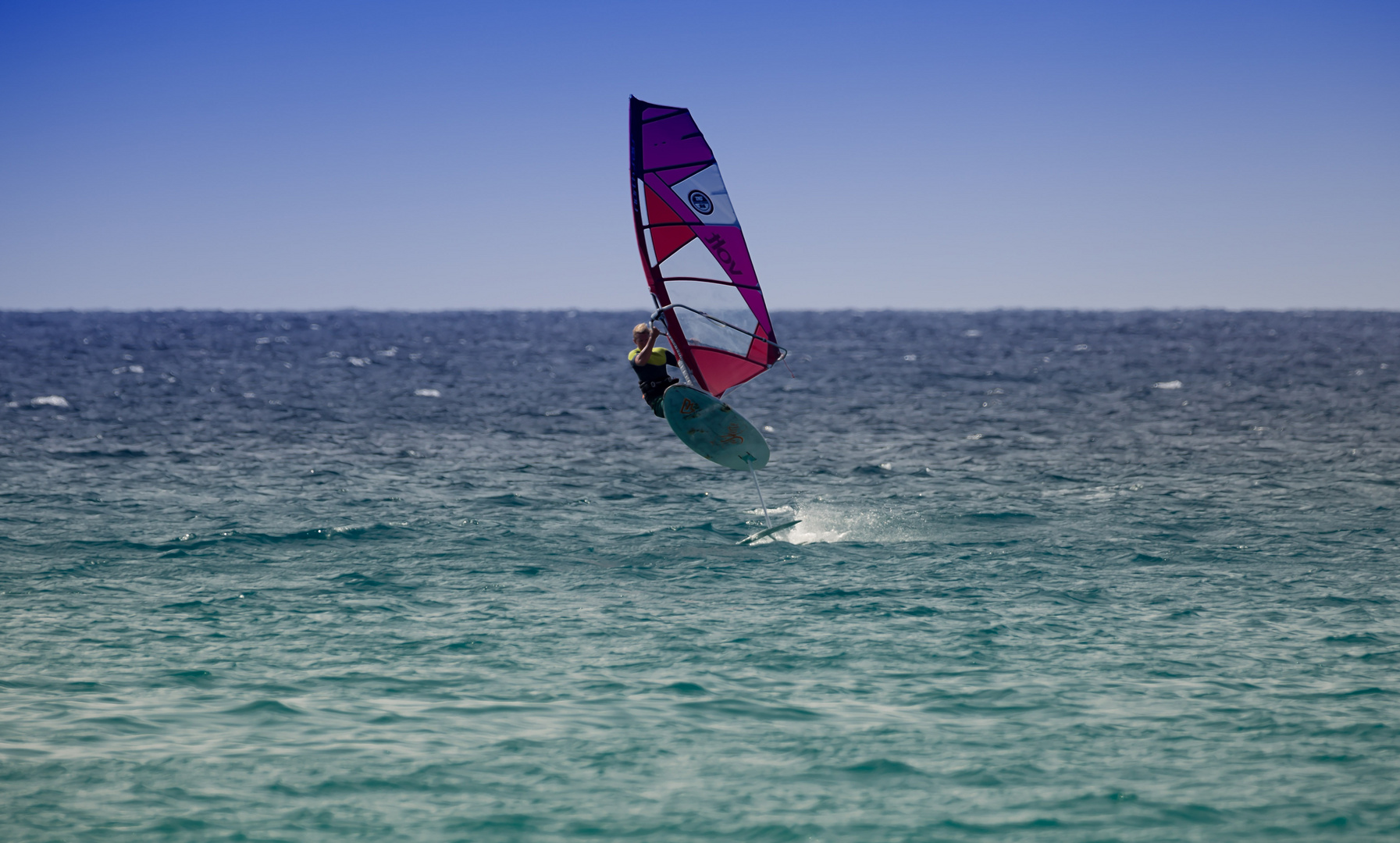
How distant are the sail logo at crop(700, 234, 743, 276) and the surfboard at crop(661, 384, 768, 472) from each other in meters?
1.73

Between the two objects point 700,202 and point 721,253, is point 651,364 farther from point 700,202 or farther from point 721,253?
point 700,202

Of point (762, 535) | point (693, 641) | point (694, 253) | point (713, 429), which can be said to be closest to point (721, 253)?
point (694, 253)

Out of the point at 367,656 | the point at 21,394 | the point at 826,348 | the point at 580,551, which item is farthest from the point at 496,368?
the point at 367,656

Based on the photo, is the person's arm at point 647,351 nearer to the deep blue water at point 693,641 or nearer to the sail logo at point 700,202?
the sail logo at point 700,202

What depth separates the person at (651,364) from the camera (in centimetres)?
1498

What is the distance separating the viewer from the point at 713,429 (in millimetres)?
16250

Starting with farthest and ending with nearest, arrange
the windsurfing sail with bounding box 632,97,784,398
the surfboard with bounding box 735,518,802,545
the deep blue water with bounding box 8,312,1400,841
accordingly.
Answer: the surfboard with bounding box 735,518,802,545, the windsurfing sail with bounding box 632,97,784,398, the deep blue water with bounding box 8,312,1400,841

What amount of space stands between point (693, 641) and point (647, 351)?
414 cm

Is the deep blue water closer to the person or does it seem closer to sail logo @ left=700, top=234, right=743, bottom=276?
the person

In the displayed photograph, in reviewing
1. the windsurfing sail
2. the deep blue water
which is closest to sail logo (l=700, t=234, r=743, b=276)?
the windsurfing sail

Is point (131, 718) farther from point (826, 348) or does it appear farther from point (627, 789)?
point (826, 348)

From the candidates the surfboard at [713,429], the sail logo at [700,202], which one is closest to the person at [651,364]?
the surfboard at [713,429]

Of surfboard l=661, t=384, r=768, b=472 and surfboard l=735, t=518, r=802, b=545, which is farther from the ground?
surfboard l=661, t=384, r=768, b=472

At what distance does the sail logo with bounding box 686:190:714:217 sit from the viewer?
15.1 meters
